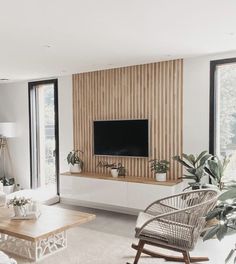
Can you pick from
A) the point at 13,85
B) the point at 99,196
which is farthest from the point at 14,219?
the point at 13,85

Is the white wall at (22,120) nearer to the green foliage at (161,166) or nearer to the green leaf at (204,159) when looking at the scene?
the green foliage at (161,166)

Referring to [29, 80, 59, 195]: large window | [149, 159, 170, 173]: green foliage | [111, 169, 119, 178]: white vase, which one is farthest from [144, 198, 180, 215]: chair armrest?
[29, 80, 59, 195]: large window

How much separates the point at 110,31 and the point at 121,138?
230cm

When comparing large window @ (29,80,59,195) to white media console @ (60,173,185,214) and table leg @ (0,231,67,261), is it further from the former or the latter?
table leg @ (0,231,67,261)

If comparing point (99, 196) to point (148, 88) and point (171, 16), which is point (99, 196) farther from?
point (171, 16)

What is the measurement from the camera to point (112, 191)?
4945 mm

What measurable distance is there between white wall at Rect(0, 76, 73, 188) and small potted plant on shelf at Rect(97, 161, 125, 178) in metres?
0.83

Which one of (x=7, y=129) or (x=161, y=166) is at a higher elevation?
(x=7, y=129)

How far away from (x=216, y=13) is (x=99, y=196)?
133 inches

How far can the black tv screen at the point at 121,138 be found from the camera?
4.98 meters

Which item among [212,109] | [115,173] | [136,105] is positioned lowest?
[115,173]

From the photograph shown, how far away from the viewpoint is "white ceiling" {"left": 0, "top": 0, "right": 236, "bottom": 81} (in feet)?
8.24

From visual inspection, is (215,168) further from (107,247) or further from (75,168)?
(75,168)

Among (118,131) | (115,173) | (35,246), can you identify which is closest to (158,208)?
(35,246)
